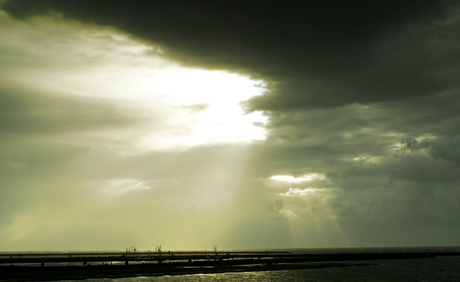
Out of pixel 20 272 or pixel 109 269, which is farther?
pixel 109 269

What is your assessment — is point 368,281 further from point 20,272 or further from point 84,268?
point 20,272

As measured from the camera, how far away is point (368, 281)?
232 ft

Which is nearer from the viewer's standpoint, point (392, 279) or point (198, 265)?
point (392, 279)

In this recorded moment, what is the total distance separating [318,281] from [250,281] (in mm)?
14533

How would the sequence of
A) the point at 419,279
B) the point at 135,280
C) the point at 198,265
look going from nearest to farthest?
the point at 135,280
the point at 419,279
the point at 198,265

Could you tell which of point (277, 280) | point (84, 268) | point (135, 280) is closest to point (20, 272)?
point (84, 268)

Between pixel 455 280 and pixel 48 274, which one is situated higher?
pixel 48 274

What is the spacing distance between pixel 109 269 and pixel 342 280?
5772 cm

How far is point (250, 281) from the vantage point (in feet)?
226

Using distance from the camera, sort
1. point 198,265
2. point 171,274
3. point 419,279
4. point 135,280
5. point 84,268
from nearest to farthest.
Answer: point 135,280 → point 419,279 → point 171,274 → point 84,268 → point 198,265

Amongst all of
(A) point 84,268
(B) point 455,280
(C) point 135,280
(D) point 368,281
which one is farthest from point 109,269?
(B) point 455,280

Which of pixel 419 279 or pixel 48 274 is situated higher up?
pixel 48 274

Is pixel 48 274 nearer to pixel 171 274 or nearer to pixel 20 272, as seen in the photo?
pixel 20 272

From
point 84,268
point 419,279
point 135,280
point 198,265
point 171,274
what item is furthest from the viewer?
point 198,265
